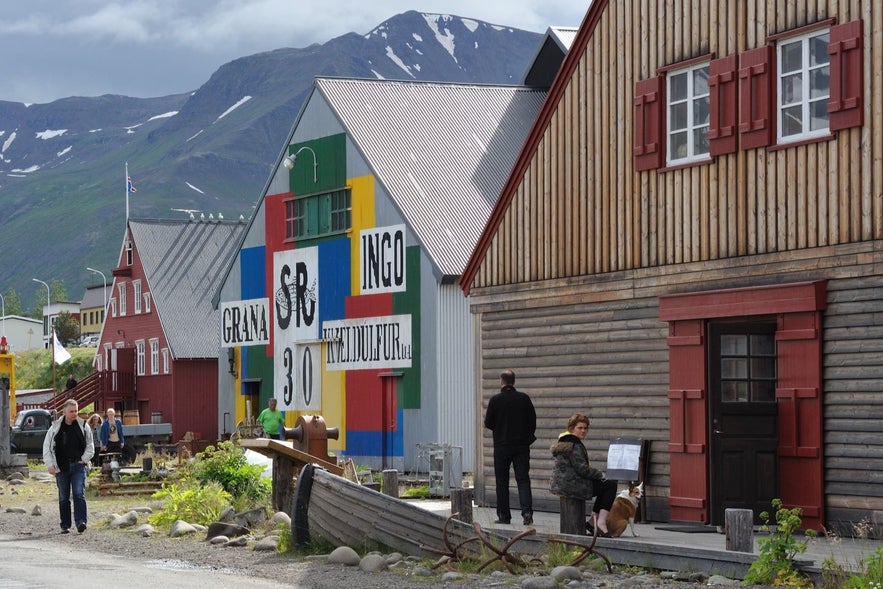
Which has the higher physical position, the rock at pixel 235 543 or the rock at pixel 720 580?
the rock at pixel 720 580

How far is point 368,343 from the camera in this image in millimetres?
38406

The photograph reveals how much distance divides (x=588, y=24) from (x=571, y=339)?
442 centimetres

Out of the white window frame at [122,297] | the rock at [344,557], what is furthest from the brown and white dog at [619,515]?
the white window frame at [122,297]

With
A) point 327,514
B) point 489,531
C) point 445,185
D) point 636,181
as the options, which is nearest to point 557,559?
point 489,531

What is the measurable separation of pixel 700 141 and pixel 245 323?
1009 inches

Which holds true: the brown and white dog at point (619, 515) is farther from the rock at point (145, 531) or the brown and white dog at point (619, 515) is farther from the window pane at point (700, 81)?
the rock at point (145, 531)

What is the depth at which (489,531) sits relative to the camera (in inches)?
653

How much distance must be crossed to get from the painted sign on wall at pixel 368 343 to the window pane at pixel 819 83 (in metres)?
19.3

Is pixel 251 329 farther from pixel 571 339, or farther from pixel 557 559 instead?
pixel 557 559

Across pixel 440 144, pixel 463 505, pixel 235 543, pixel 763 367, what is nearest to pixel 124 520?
pixel 235 543

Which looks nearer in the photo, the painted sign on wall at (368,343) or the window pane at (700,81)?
the window pane at (700,81)

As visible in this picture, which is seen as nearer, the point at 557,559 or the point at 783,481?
the point at 557,559

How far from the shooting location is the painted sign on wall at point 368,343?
37.3 metres

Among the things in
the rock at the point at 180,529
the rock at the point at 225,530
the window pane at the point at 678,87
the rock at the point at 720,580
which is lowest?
the rock at the point at 180,529
